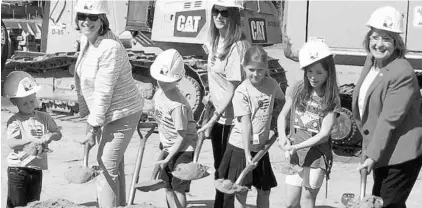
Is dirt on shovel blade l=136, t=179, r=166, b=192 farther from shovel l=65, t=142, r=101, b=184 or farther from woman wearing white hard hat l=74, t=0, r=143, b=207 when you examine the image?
shovel l=65, t=142, r=101, b=184

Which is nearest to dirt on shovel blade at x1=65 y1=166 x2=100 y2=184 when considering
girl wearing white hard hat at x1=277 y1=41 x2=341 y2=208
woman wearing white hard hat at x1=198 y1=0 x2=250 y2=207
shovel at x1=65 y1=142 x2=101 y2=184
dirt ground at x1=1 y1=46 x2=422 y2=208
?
shovel at x1=65 y1=142 x2=101 y2=184

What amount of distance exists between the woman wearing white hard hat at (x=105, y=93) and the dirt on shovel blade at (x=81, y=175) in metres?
0.17

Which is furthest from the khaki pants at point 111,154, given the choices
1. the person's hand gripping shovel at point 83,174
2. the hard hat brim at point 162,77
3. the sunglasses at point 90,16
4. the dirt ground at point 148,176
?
the dirt ground at point 148,176

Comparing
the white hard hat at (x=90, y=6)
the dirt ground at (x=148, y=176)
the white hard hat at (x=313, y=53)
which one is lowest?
the dirt ground at (x=148, y=176)

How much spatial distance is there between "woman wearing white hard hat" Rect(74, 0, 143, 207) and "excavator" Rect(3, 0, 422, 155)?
9.01 ft

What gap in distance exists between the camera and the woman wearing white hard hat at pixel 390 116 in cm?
458

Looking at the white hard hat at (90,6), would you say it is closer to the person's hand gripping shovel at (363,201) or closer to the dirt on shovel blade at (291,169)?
the dirt on shovel blade at (291,169)

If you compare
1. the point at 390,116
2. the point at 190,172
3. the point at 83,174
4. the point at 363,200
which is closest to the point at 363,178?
the point at 363,200

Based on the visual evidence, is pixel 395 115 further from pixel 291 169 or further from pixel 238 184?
pixel 238 184

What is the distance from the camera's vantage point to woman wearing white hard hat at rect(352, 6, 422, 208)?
4582mm

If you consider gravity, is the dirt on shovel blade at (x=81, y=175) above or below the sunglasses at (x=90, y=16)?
below

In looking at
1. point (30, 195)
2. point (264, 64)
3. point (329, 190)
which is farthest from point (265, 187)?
point (329, 190)

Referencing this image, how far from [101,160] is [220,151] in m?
1.00

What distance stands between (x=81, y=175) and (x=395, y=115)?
2069mm
